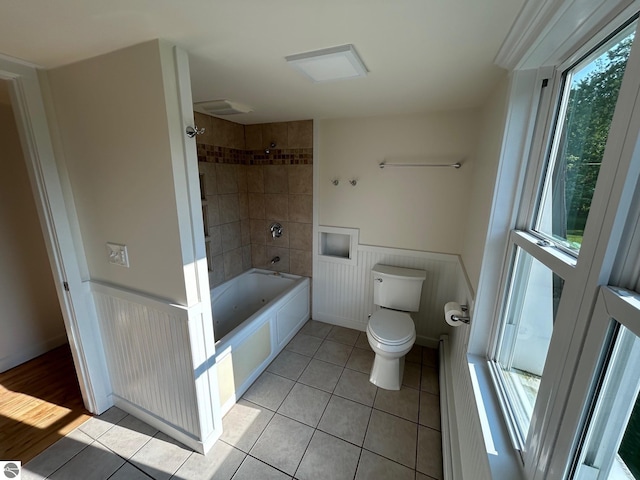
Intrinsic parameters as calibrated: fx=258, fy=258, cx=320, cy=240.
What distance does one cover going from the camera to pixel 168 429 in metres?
A: 1.65

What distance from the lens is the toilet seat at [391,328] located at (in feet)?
6.42

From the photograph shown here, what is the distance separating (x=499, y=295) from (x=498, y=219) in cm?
36

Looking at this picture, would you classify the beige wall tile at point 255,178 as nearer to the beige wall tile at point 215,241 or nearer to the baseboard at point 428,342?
the beige wall tile at point 215,241

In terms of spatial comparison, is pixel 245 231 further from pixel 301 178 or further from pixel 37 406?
pixel 37 406

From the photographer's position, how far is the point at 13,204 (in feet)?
6.87

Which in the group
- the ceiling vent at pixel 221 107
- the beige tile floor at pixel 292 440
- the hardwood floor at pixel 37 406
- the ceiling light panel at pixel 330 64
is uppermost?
the ceiling vent at pixel 221 107

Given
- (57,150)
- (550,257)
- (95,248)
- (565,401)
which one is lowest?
(565,401)

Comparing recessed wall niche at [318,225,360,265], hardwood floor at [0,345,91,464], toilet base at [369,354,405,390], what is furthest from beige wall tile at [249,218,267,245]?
hardwood floor at [0,345,91,464]

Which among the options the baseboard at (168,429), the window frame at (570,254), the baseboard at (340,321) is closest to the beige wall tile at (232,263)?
the baseboard at (340,321)

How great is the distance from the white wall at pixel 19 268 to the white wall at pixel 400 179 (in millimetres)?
2504

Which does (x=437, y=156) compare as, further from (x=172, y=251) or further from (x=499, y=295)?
(x=172, y=251)

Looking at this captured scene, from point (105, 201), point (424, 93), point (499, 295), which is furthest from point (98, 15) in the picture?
point (499, 295)

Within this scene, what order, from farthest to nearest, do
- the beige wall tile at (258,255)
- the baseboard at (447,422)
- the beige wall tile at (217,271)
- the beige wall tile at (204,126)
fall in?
the beige wall tile at (258,255), the beige wall tile at (217,271), the beige wall tile at (204,126), the baseboard at (447,422)

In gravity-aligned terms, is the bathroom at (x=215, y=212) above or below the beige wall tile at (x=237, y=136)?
below
